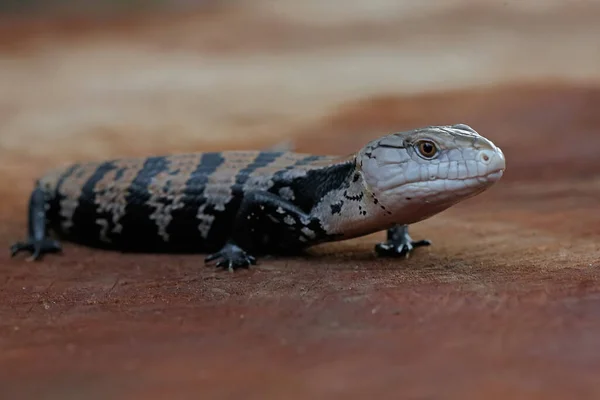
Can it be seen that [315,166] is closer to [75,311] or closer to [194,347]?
[75,311]

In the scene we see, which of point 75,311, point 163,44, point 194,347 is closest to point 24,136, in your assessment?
point 163,44

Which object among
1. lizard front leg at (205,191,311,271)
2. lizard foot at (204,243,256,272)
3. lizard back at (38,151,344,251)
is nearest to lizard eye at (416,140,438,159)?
lizard back at (38,151,344,251)

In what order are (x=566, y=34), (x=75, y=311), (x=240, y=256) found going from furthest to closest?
(x=566, y=34), (x=240, y=256), (x=75, y=311)

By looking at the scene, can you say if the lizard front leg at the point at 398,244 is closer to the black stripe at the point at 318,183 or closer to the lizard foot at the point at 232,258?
the black stripe at the point at 318,183

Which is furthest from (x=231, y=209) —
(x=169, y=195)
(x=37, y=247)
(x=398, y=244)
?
(x=37, y=247)

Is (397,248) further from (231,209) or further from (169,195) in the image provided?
(169,195)

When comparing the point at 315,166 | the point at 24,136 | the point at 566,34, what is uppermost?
the point at 566,34
